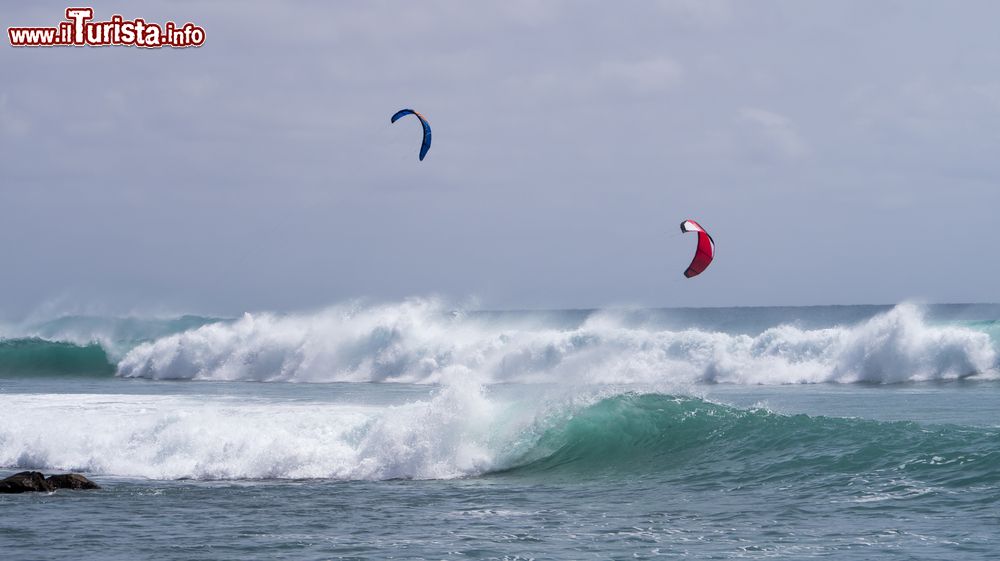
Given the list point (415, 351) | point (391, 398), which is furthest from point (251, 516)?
point (415, 351)

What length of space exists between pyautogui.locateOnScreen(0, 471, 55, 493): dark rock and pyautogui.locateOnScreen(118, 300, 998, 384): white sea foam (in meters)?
14.5

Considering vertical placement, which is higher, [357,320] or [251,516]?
[357,320]

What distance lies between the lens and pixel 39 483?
14406mm

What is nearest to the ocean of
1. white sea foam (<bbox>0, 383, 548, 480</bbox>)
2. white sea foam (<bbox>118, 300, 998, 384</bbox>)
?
white sea foam (<bbox>0, 383, 548, 480</bbox>)

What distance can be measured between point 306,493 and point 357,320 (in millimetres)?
24462

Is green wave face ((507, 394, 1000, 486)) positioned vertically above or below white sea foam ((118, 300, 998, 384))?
below

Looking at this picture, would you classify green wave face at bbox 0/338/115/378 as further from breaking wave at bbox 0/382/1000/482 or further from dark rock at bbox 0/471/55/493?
dark rock at bbox 0/471/55/493

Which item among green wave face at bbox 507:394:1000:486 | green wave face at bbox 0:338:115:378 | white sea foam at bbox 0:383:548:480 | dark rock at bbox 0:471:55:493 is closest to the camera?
green wave face at bbox 507:394:1000:486

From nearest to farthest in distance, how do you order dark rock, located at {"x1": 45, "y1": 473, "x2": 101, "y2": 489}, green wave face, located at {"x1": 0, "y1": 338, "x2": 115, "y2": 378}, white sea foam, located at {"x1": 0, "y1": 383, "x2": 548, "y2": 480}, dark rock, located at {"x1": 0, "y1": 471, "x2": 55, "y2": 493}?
dark rock, located at {"x1": 0, "y1": 471, "x2": 55, "y2": 493} → dark rock, located at {"x1": 45, "y1": 473, "x2": 101, "y2": 489} → white sea foam, located at {"x1": 0, "y1": 383, "x2": 548, "y2": 480} → green wave face, located at {"x1": 0, "y1": 338, "x2": 115, "y2": 378}

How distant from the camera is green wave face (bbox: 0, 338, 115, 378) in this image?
39.8 meters

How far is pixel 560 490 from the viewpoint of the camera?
14.4m

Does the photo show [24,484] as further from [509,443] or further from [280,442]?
[509,443]

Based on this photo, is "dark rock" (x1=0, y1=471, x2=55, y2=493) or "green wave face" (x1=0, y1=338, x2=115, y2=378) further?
"green wave face" (x1=0, y1=338, x2=115, y2=378)

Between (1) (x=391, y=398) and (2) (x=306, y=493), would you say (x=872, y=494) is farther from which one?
(1) (x=391, y=398)
